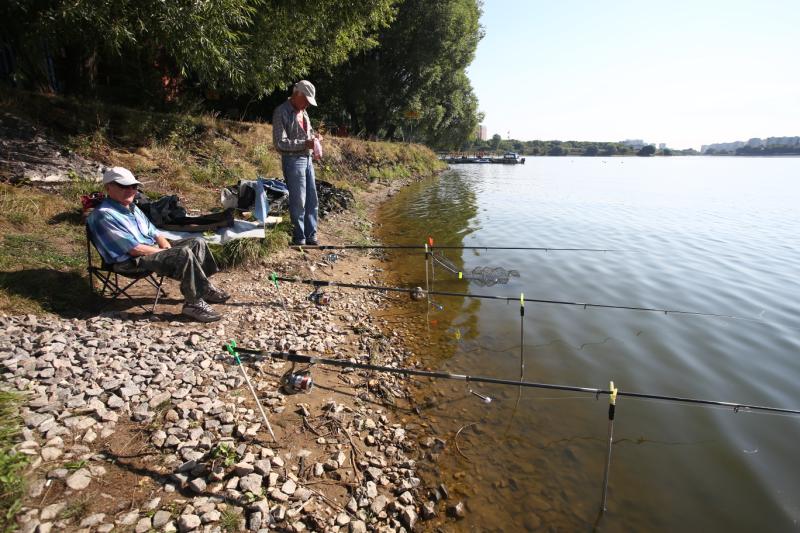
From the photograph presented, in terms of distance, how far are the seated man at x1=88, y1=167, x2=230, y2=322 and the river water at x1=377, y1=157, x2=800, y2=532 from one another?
307 centimetres

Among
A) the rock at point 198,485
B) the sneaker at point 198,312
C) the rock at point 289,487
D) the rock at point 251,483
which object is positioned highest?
the sneaker at point 198,312

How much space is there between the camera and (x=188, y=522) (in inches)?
98.4

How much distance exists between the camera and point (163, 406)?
3.42m

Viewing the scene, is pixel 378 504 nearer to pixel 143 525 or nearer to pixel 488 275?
pixel 143 525

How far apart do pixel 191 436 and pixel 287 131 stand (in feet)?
18.8

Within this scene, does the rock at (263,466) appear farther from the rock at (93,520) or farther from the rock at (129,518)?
the rock at (93,520)

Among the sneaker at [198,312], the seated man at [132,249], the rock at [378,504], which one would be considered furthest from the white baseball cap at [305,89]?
the rock at [378,504]

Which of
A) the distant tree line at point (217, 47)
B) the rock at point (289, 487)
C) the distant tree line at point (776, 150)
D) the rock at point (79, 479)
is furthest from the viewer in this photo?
the distant tree line at point (776, 150)

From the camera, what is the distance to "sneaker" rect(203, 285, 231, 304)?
5483mm

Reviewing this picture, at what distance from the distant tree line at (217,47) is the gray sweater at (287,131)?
2.80m

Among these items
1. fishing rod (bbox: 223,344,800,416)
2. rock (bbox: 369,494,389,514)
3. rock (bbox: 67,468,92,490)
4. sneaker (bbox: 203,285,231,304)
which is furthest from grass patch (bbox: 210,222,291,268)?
rock (bbox: 369,494,389,514)

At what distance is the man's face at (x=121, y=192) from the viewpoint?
15.3 ft

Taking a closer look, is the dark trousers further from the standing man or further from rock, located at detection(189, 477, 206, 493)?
the standing man

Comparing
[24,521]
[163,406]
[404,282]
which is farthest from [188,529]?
[404,282]
